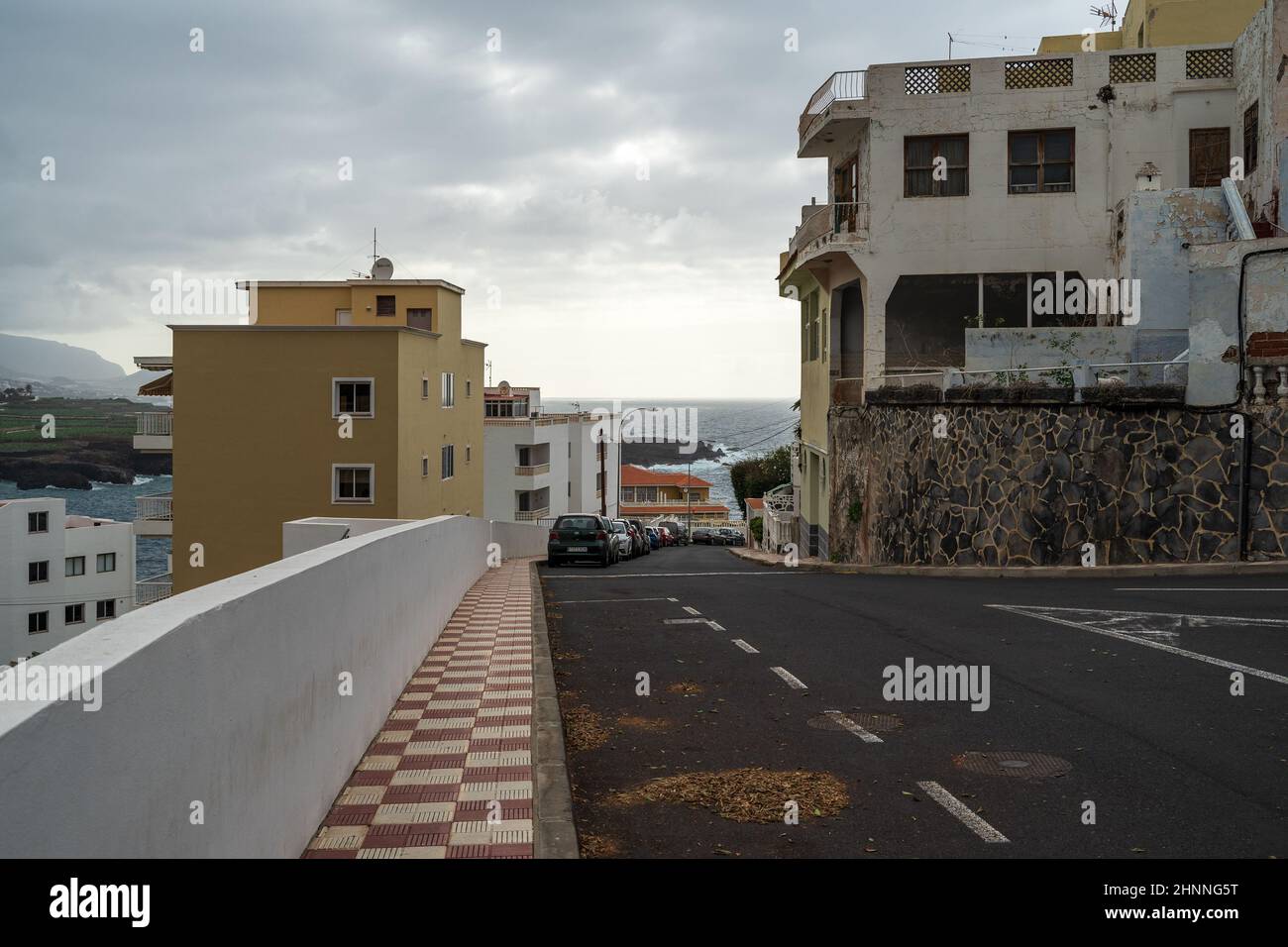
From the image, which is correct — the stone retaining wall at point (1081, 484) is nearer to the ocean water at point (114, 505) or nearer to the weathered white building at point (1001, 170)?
the weathered white building at point (1001, 170)

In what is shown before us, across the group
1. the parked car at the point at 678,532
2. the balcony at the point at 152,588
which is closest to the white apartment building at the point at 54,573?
the balcony at the point at 152,588

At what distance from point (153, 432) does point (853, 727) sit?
4079 cm

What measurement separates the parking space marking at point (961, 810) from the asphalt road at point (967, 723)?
2 centimetres

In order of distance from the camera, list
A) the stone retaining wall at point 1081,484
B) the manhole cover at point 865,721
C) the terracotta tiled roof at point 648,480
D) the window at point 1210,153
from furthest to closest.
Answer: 1. the terracotta tiled roof at point 648,480
2. the window at point 1210,153
3. the stone retaining wall at point 1081,484
4. the manhole cover at point 865,721

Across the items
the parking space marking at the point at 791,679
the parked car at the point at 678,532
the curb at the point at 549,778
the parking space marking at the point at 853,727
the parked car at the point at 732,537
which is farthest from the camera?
the parked car at the point at 732,537

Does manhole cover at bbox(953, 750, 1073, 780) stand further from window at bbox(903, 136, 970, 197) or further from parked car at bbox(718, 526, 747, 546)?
parked car at bbox(718, 526, 747, 546)

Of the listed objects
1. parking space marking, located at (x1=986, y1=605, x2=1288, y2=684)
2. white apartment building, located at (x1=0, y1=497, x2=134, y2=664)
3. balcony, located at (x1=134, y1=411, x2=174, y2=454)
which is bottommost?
white apartment building, located at (x1=0, y1=497, x2=134, y2=664)

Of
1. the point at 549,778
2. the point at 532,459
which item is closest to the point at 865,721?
the point at 549,778

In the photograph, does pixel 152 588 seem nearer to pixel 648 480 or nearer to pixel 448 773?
pixel 448 773

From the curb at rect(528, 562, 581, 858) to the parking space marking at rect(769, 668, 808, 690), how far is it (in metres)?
2.04

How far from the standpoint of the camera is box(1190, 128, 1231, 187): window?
27.3 meters

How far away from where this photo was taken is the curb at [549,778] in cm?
571

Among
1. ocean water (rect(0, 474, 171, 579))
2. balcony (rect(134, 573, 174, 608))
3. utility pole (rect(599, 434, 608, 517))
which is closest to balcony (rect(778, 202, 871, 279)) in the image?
balcony (rect(134, 573, 174, 608))

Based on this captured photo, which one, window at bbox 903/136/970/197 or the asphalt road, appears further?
window at bbox 903/136/970/197
